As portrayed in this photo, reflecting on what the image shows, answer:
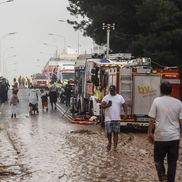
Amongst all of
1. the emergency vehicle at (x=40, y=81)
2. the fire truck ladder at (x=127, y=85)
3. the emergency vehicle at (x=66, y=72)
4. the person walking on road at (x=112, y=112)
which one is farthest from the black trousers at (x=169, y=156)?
the emergency vehicle at (x=40, y=81)

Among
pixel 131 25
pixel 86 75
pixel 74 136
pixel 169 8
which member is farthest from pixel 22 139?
pixel 131 25

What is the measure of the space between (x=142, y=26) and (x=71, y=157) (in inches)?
960

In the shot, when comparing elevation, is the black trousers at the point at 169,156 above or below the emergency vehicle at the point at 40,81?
above

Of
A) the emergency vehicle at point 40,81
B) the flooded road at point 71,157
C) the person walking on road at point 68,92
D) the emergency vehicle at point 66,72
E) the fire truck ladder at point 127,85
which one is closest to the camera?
the flooded road at point 71,157

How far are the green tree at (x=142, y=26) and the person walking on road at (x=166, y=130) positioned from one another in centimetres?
2538

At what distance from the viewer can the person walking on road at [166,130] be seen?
396 inches

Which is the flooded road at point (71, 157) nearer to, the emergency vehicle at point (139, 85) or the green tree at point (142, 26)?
the emergency vehicle at point (139, 85)

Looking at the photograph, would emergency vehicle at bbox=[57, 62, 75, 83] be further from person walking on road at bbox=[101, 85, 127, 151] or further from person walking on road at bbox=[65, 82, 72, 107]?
person walking on road at bbox=[101, 85, 127, 151]

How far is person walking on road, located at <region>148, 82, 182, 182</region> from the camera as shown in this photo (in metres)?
10.1

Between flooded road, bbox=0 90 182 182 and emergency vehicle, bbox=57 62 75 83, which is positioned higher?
emergency vehicle, bbox=57 62 75 83

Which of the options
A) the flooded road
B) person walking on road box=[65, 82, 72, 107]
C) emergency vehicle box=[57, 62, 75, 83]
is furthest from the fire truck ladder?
emergency vehicle box=[57, 62, 75, 83]

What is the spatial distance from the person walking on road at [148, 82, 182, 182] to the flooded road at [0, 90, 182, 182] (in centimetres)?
187

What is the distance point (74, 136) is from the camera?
22500 mm

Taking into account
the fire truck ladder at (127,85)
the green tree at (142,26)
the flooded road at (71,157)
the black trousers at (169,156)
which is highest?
the green tree at (142,26)
